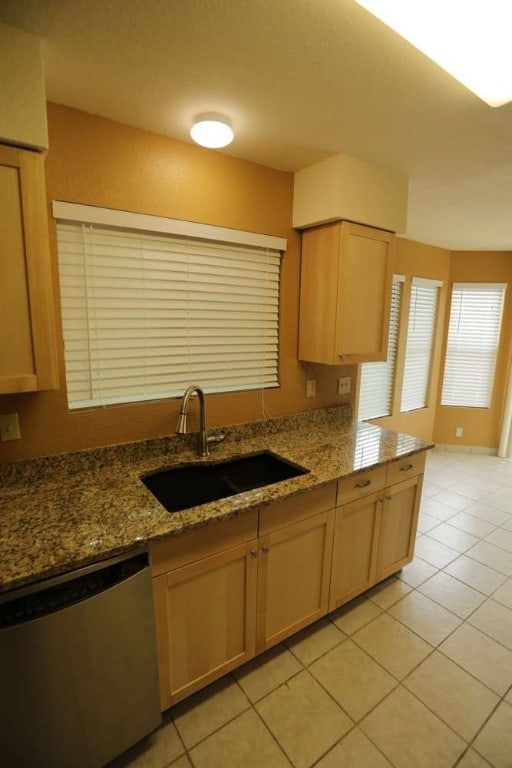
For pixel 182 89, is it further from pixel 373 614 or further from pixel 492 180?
pixel 373 614

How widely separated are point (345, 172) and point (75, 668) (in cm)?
238

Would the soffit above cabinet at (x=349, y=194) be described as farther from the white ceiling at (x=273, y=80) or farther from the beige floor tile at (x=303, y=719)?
the beige floor tile at (x=303, y=719)

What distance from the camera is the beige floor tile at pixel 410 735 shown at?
1.32 meters

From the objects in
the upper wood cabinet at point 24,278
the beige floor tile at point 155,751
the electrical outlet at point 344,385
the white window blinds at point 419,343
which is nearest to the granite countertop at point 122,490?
the electrical outlet at point 344,385

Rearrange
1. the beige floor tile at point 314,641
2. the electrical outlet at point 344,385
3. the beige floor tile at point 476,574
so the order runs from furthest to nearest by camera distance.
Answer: the electrical outlet at point 344,385, the beige floor tile at point 476,574, the beige floor tile at point 314,641

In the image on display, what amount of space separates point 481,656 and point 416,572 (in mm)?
588

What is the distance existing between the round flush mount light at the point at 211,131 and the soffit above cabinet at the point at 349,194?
23.6 inches

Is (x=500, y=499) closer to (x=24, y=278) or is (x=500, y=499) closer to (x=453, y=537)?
(x=453, y=537)

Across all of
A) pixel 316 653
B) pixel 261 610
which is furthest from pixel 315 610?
pixel 261 610

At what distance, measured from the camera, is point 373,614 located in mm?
Result: 1979

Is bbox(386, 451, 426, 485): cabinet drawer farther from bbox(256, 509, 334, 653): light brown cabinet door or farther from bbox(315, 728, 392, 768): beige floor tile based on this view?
bbox(315, 728, 392, 768): beige floor tile

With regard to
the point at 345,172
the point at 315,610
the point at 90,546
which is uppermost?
the point at 345,172

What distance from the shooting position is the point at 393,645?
179cm

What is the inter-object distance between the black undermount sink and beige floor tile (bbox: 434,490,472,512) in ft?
7.11
